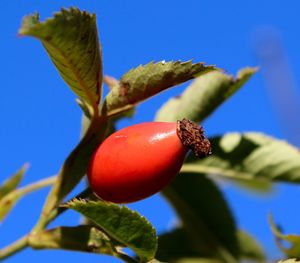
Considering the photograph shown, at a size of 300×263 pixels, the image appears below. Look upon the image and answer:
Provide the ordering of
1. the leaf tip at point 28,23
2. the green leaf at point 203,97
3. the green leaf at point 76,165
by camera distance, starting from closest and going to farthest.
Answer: the leaf tip at point 28,23
the green leaf at point 76,165
the green leaf at point 203,97

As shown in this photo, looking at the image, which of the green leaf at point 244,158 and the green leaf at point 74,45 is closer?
the green leaf at point 74,45

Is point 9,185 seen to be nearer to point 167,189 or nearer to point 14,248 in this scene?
point 14,248

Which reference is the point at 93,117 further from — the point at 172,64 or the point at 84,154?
the point at 172,64

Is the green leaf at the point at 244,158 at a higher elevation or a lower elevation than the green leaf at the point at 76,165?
higher

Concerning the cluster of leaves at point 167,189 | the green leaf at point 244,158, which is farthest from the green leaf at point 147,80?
the green leaf at point 244,158

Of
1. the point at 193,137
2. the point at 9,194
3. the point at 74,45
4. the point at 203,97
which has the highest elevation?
the point at 203,97

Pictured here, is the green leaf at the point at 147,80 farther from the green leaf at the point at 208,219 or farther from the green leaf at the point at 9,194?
the green leaf at the point at 208,219

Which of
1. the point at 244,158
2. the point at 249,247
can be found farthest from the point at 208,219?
the point at 244,158
